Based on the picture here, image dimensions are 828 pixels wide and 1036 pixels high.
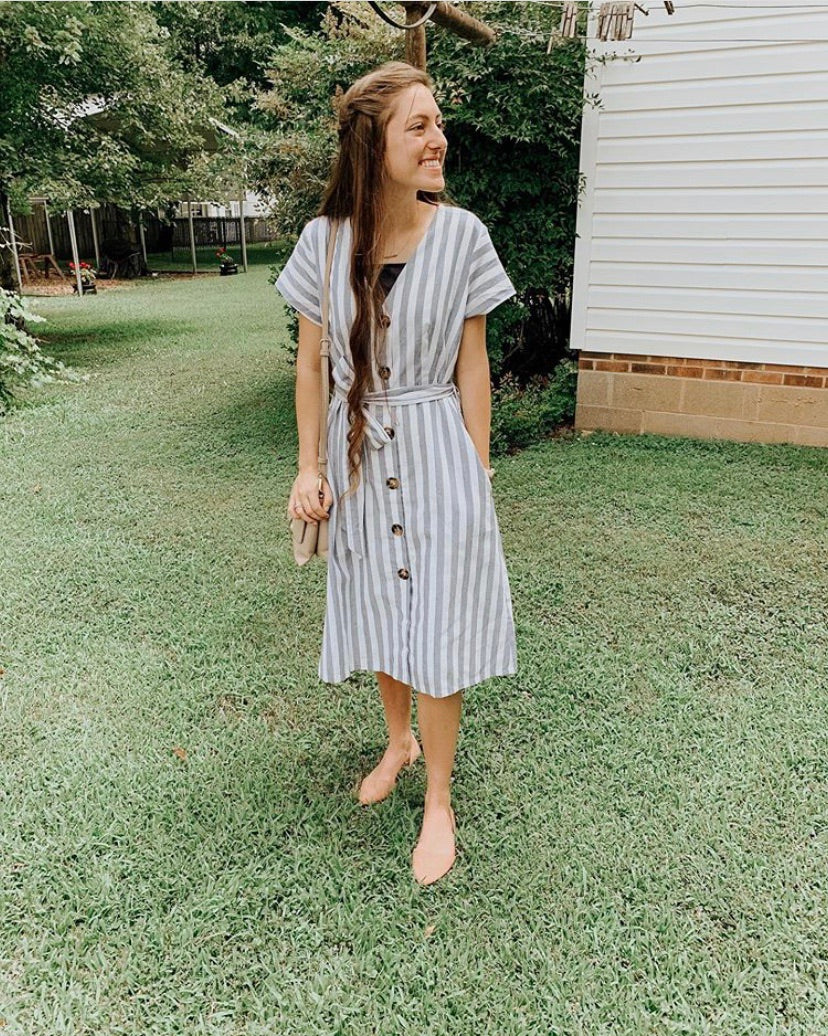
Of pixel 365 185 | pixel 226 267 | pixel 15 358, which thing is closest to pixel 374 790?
pixel 365 185

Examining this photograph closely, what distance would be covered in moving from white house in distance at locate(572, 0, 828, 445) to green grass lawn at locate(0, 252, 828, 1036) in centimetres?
96

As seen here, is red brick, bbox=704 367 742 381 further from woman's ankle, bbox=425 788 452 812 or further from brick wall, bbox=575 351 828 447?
woman's ankle, bbox=425 788 452 812

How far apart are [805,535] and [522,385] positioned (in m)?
2.53

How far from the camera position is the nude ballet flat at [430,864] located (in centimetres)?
204

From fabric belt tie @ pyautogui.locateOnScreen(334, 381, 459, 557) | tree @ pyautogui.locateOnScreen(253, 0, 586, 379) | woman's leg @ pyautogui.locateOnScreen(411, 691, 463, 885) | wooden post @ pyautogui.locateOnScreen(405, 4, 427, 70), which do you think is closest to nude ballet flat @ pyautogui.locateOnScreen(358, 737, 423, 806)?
woman's leg @ pyautogui.locateOnScreen(411, 691, 463, 885)

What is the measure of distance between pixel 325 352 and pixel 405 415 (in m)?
0.23

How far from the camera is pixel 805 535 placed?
157 inches

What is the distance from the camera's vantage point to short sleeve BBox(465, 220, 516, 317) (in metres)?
1.85

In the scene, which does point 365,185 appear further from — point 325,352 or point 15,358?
point 15,358

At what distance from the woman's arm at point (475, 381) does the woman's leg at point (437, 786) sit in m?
0.59

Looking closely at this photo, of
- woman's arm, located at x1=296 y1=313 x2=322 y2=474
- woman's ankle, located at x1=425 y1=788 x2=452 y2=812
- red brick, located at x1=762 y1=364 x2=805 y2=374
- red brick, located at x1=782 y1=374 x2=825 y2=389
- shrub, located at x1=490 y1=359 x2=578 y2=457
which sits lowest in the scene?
woman's ankle, located at x1=425 y1=788 x2=452 y2=812

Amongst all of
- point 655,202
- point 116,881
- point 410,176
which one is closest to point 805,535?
point 655,202

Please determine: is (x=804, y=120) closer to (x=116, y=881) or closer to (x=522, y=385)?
(x=522, y=385)

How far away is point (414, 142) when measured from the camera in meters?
1.76
